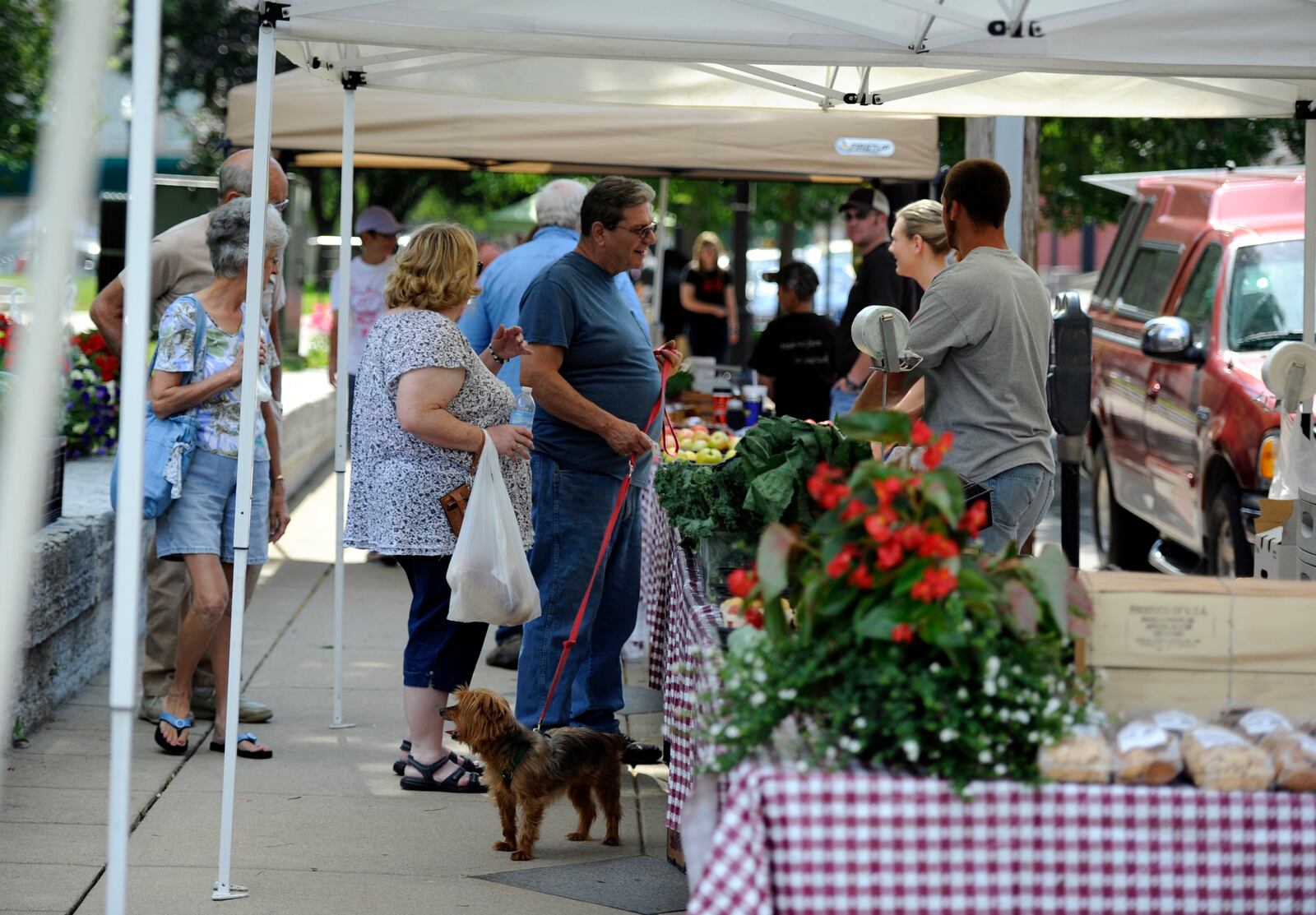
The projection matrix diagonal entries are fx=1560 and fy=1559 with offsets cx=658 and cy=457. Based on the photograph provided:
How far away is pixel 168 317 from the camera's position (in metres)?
5.44

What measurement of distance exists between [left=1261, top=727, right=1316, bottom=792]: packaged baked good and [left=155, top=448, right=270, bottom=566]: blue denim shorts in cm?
369

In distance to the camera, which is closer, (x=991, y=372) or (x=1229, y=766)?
(x=1229, y=766)

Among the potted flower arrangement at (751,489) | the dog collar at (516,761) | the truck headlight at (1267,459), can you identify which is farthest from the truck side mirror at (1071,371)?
the dog collar at (516,761)

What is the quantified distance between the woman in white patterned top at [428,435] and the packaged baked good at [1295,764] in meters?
2.79

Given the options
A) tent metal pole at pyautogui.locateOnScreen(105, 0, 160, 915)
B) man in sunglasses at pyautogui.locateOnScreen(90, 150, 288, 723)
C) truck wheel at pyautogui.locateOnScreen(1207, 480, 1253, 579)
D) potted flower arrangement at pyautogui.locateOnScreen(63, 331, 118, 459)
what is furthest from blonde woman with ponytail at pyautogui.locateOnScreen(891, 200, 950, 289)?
potted flower arrangement at pyautogui.locateOnScreen(63, 331, 118, 459)

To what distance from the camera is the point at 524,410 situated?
6.77 meters

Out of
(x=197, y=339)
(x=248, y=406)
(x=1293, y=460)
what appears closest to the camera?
(x=248, y=406)

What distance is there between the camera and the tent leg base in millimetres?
4262

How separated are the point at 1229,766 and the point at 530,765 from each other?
235 cm

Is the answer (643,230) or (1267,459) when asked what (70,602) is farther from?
(1267,459)

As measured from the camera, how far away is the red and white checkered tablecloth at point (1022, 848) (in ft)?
8.74

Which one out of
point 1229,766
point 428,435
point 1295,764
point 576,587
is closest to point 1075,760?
point 1229,766

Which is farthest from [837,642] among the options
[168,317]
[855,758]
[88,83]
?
[168,317]

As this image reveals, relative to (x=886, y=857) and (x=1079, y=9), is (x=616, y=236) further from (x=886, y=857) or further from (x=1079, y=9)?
(x=886, y=857)
